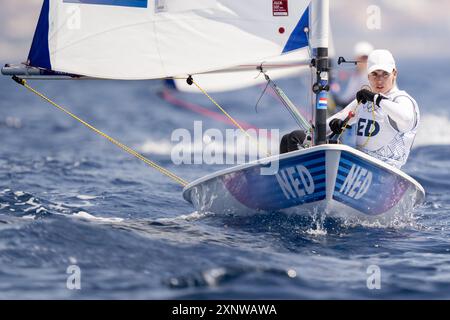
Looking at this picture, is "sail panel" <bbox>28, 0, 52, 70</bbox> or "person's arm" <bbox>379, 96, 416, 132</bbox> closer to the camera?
"person's arm" <bbox>379, 96, 416, 132</bbox>

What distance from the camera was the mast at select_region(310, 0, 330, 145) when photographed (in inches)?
278

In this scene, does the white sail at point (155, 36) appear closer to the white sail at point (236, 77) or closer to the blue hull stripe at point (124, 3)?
the blue hull stripe at point (124, 3)

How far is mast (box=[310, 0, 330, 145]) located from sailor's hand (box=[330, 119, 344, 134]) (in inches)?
Answer: 16.7

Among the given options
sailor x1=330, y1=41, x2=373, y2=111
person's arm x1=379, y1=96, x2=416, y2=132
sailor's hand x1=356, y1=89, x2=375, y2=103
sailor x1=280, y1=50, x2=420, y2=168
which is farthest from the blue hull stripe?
sailor x1=330, y1=41, x2=373, y2=111

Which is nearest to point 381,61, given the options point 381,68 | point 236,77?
point 381,68

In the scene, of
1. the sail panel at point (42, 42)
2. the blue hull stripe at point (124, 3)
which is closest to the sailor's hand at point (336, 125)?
the blue hull stripe at point (124, 3)

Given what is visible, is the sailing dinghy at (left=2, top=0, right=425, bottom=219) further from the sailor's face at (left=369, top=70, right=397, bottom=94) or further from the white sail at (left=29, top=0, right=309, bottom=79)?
the sailor's face at (left=369, top=70, right=397, bottom=94)

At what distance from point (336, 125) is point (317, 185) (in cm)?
94

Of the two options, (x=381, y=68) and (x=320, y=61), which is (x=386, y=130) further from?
(x=320, y=61)

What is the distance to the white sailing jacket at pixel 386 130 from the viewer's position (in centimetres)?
736

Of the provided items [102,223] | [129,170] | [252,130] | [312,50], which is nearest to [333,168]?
[312,50]
